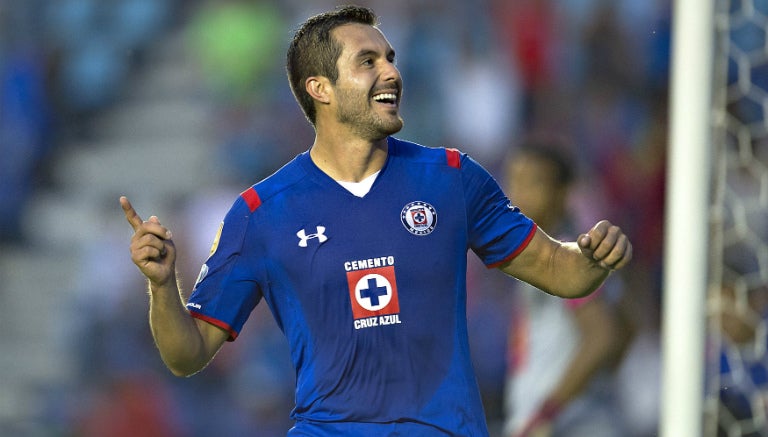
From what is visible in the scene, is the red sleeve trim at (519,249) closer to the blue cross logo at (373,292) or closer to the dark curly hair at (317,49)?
the blue cross logo at (373,292)

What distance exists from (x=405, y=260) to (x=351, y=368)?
0.34m

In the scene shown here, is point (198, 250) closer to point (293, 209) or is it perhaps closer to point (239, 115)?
point (239, 115)

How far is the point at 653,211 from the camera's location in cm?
871

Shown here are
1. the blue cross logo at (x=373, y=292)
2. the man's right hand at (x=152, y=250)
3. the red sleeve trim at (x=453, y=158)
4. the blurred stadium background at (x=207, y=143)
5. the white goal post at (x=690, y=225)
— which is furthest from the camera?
the blurred stadium background at (x=207, y=143)

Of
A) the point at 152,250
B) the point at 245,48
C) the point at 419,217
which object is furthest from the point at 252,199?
the point at 245,48

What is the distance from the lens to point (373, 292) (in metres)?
3.48

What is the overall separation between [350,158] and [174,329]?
0.73 meters

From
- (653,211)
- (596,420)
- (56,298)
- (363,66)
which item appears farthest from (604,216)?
(363,66)

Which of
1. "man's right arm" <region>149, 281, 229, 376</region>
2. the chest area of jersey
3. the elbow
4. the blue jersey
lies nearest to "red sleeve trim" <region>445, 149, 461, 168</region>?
the blue jersey

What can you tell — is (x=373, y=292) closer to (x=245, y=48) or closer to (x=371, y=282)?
(x=371, y=282)

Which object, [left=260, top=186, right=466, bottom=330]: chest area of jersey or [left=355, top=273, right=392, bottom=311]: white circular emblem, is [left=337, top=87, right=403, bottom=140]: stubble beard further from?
[left=355, top=273, right=392, bottom=311]: white circular emblem

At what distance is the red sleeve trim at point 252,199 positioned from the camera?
362cm

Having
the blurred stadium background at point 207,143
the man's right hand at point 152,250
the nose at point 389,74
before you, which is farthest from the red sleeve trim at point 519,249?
the blurred stadium background at point 207,143

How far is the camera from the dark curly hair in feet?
12.6
